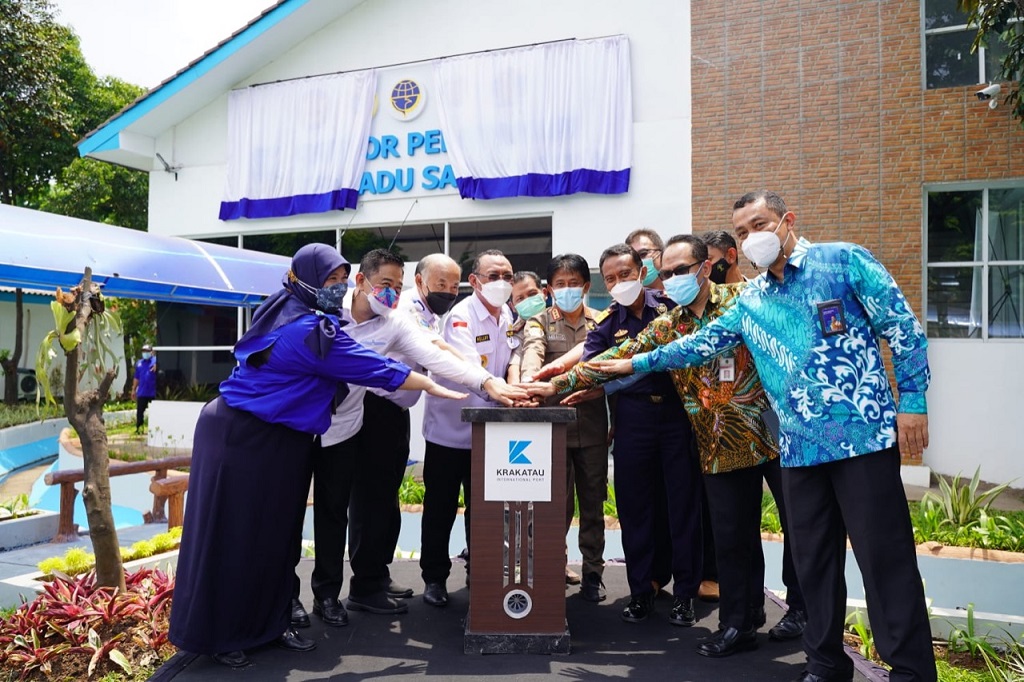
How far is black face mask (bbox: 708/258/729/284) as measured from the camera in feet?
12.4

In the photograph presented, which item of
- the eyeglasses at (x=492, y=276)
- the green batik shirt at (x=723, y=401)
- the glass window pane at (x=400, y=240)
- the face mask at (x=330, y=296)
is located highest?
the glass window pane at (x=400, y=240)

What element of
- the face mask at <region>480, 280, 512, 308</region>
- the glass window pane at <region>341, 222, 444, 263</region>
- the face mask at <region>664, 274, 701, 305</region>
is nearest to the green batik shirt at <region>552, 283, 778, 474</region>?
the face mask at <region>664, 274, 701, 305</region>

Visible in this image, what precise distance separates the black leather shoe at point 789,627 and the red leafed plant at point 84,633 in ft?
9.28

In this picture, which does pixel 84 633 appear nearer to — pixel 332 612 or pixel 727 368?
pixel 332 612

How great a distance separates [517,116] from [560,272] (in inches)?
246

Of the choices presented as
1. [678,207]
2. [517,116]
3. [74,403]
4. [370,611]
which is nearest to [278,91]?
[517,116]

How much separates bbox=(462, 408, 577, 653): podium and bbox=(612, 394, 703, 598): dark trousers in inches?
18.8

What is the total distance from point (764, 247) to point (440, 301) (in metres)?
1.84

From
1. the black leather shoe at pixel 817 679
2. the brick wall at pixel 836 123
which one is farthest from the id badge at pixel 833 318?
the brick wall at pixel 836 123

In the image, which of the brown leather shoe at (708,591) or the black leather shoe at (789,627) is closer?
the black leather shoe at (789,627)

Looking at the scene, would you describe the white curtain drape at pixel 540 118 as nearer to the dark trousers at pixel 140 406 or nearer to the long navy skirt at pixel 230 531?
the long navy skirt at pixel 230 531

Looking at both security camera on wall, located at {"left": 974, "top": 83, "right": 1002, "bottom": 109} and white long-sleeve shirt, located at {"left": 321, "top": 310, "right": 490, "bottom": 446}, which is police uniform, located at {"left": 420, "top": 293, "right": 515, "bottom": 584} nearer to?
white long-sleeve shirt, located at {"left": 321, "top": 310, "right": 490, "bottom": 446}

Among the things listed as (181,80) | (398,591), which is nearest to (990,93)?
(398,591)

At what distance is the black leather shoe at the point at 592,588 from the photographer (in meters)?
4.08
